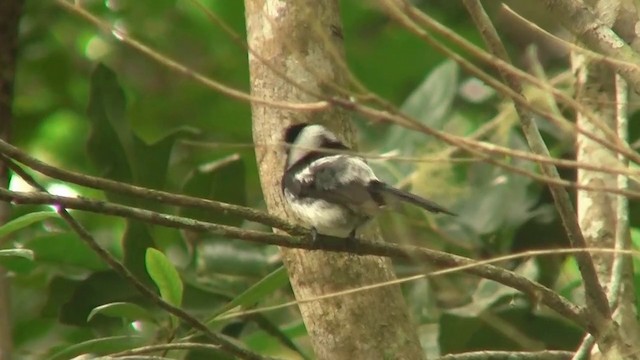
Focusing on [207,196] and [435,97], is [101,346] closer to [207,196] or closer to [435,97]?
[207,196]

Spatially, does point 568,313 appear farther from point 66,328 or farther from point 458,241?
point 66,328

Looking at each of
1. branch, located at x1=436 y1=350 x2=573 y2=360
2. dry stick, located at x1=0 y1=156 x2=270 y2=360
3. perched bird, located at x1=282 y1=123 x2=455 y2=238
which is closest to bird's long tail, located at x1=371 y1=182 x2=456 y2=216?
perched bird, located at x1=282 y1=123 x2=455 y2=238

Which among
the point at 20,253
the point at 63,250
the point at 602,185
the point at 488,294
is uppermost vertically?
the point at 602,185

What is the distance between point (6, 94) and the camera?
9.62 feet

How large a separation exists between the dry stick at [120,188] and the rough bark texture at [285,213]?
676mm

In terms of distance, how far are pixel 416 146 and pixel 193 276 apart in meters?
1.01

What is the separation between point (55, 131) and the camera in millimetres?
4398

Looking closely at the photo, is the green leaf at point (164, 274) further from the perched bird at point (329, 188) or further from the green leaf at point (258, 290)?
the perched bird at point (329, 188)

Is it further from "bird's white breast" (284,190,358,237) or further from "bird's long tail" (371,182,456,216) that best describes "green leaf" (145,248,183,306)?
"bird's long tail" (371,182,456,216)

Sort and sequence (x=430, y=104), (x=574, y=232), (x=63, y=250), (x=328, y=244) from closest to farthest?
1. (x=574, y=232)
2. (x=328, y=244)
3. (x=63, y=250)
4. (x=430, y=104)

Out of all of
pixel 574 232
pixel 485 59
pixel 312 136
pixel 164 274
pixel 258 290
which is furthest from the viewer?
pixel 312 136

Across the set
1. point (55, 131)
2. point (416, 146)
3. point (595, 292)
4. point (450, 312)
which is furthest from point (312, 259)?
point (55, 131)

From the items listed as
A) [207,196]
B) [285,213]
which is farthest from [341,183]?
[207,196]

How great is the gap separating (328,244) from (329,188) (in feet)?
2.07
